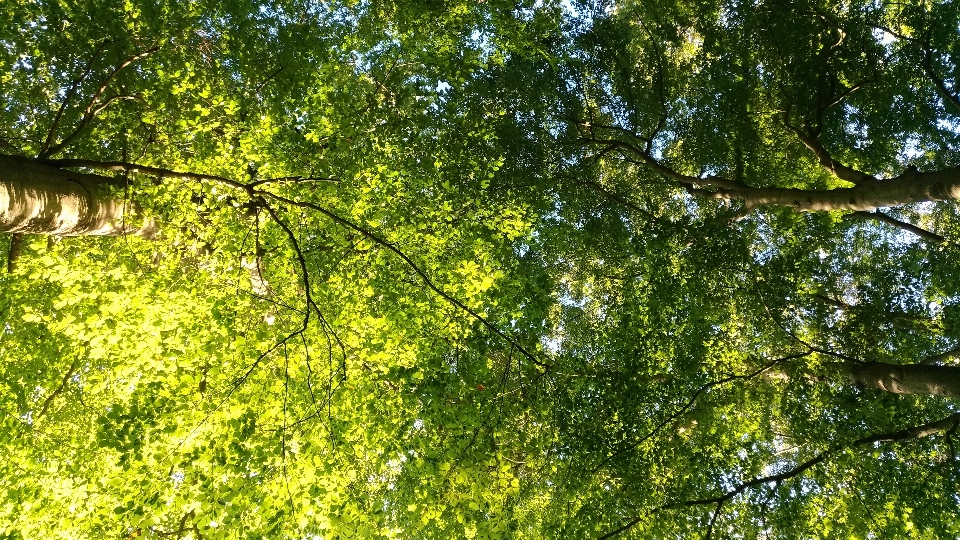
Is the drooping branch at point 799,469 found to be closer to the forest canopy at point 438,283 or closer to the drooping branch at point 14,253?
the forest canopy at point 438,283

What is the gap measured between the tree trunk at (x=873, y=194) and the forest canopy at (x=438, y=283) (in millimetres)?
45

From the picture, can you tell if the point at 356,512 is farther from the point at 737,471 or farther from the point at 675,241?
the point at 675,241

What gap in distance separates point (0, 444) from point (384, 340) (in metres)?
6.86

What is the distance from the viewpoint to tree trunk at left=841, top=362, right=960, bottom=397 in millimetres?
8344

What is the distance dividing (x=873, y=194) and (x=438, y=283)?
288 inches

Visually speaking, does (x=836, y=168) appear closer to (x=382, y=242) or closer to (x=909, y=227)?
(x=909, y=227)

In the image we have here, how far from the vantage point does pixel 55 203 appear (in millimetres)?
6250

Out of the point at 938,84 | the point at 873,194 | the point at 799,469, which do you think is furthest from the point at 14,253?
the point at 938,84

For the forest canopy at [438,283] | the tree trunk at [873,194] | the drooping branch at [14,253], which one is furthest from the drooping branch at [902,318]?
the drooping branch at [14,253]

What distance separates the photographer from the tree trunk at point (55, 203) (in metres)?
5.72

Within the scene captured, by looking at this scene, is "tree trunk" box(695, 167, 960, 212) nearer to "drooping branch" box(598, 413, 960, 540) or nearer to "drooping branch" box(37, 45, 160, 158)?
"drooping branch" box(598, 413, 960, 540)

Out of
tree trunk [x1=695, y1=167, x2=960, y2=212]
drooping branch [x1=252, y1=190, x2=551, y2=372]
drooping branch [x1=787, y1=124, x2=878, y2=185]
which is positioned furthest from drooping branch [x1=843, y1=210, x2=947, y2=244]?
drooping branch [x1=252, y1=190, x2=551, y2=372]

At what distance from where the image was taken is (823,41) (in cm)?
1134

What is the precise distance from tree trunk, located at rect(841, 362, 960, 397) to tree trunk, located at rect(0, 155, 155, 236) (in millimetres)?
12172
